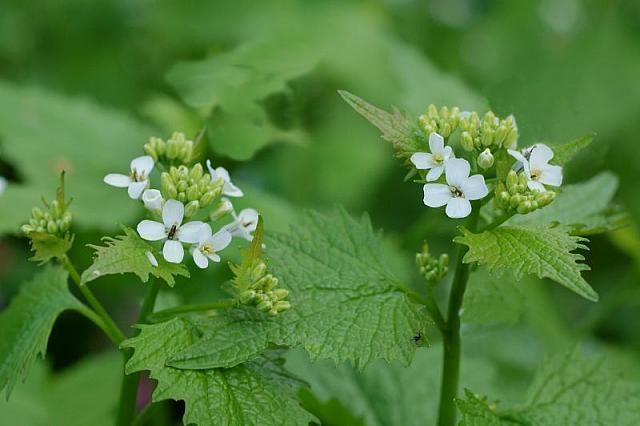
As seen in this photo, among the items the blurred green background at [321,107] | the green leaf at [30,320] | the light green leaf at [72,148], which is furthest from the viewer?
the light green leaf at [72,148]

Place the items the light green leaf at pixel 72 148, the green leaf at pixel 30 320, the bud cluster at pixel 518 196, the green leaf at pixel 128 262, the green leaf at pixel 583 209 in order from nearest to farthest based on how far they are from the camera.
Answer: the green leaf at pixel 128 262
the bud cluster at pixel 518 196
the green leaf at pixel 30 320
the green leaf at pixel 583 209
the light green leaf at pixel 72 148

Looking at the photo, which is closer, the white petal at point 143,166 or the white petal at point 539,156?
the white petal at point 539,156

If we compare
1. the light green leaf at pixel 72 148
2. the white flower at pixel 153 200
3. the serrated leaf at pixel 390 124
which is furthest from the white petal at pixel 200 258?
the light green leaf at pixel 72 148

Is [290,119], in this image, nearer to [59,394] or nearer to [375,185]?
[59,394]

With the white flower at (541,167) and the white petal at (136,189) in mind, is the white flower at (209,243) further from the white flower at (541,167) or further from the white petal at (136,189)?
the white flower at (541,167)

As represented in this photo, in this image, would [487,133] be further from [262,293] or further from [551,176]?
[262,293]

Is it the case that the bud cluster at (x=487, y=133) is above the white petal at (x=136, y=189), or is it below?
above
